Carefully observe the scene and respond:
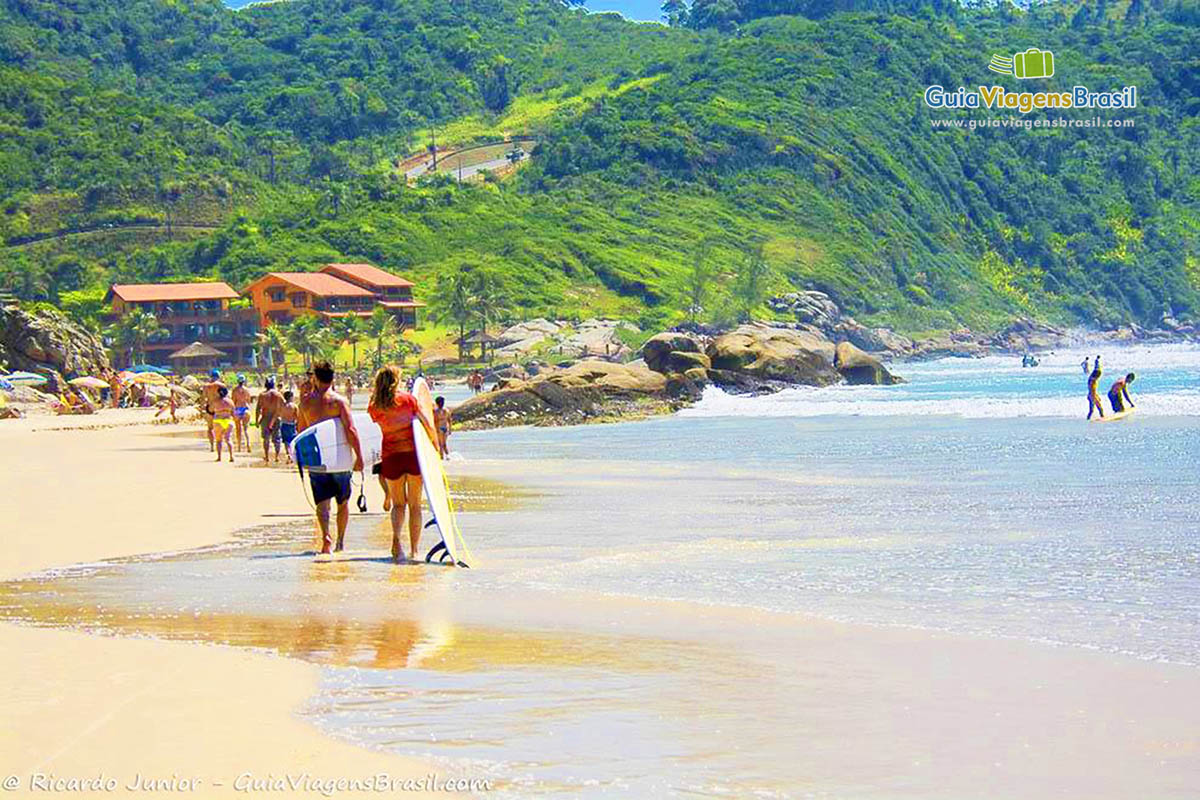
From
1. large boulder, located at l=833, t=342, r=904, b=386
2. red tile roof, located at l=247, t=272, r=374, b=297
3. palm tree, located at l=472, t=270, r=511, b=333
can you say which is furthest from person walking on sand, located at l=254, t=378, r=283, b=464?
red tile roof, located at l=247, t=272, r=374, b=297

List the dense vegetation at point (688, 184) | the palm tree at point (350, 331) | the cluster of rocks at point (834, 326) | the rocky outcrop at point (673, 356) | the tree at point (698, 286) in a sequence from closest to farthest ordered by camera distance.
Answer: the rocky outcrop at point (673, 356) → the palm tree at point (350, 331) → the tree at point (698, 286) → the cluster of rocks at point (834, 326) → the dense vegetation at point (688, 184)

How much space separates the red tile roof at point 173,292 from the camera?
91.8 meters

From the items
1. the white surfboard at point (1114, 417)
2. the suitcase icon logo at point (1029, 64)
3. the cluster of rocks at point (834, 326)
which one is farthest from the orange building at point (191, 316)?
the suitcase icon logo at point (1029, 64)

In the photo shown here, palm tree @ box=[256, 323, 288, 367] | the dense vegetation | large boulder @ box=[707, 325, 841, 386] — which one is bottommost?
large boulder @ box=[707, 325, 841, 386]

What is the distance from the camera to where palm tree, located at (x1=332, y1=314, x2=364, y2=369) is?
9250cm

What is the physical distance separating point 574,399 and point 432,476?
91.7 feet

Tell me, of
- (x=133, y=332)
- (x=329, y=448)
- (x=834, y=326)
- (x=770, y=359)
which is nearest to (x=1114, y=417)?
(x=770, y=359)

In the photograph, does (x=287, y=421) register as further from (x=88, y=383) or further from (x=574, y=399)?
(x=88, y=383)

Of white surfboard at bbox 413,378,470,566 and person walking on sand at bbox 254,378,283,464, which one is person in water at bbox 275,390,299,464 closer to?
person walking on sand at bbox 254,378,283,464

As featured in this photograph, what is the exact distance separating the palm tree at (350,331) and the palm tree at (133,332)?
10336mm

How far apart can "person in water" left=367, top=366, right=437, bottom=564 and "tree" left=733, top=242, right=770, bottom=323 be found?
91628 millimetres

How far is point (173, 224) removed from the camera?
406ft

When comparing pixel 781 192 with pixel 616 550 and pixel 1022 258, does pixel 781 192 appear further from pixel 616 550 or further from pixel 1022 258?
pixel 616 550

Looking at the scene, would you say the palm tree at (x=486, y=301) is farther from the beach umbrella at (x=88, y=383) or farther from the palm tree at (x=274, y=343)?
the beach umbrella at (x=88, y=383)
